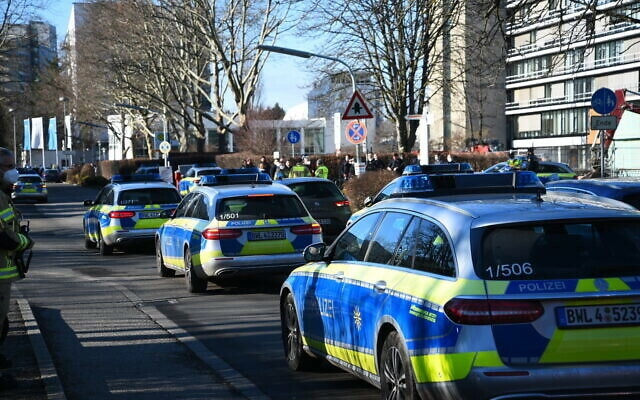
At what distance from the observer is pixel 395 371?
5.98 m

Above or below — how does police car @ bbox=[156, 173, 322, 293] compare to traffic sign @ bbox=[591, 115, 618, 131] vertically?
below

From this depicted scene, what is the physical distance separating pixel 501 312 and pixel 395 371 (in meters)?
1.00

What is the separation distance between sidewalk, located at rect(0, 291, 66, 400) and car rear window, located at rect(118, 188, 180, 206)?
889 cm

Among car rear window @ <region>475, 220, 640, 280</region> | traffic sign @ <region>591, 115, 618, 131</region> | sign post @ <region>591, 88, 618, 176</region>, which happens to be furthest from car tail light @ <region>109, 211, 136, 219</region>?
car rear window @ <region>475, 220, 640, 280</region>

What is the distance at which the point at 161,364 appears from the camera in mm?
8781

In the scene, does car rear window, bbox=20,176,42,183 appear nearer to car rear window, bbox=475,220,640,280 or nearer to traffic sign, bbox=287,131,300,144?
traffic sign, bbox=287,131,300,144

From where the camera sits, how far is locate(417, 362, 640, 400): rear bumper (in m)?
5.22

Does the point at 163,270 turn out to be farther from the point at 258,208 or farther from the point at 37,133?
the point at 37,133

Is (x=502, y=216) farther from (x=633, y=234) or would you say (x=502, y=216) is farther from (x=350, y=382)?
(x=350, y=382)

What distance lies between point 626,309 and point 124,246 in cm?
1706

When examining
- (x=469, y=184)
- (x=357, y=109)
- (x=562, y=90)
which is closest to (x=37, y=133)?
(x=562, y=90)

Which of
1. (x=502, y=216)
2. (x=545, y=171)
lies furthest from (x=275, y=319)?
(x=545, y=171)

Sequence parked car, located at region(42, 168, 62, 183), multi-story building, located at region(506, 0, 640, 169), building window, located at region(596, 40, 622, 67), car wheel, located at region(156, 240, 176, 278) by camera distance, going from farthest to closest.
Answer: parked car, located at region(42, 168, 62, 183) → building window, located at region(596, 40, 622, 67) → multi-story building, located at region(506, 0, 640, 169) → car wheel, located at region(156, 240, 176, 278)

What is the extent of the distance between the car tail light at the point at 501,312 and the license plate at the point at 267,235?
8.24 meters
